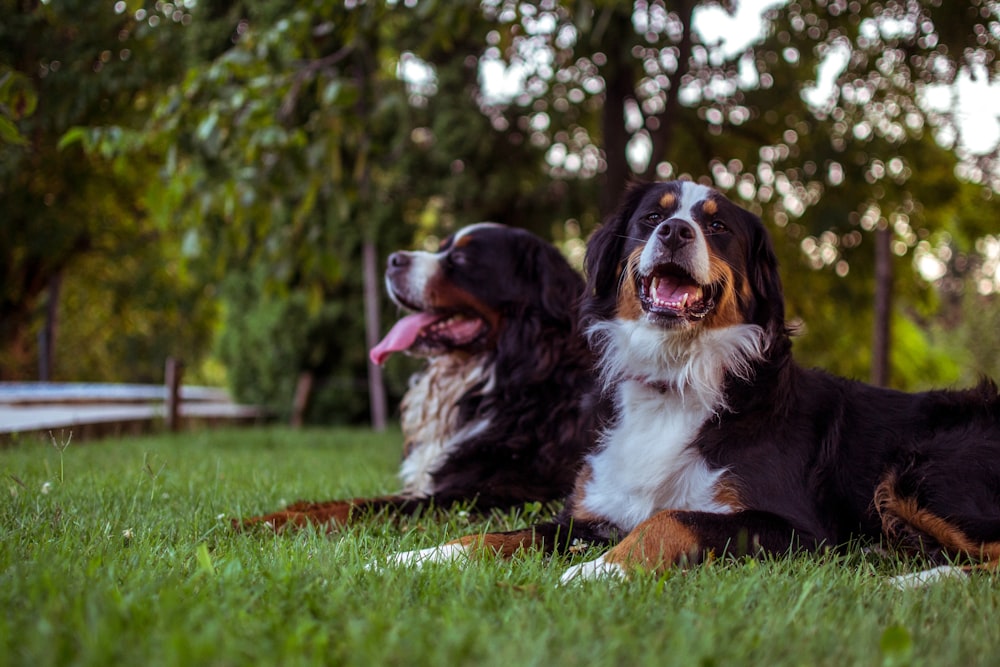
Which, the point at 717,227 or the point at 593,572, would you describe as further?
the point at 717,227

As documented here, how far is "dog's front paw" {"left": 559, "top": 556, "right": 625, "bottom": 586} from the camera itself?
97.5 inches

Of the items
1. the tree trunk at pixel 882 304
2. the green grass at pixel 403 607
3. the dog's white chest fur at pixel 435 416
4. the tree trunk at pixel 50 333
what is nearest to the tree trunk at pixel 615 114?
the tree trunk at pixel 882 304

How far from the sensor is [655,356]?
3.28 meters

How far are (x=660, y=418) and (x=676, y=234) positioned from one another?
27.3 inches

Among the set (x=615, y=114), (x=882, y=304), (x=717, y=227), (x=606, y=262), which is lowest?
→ (x=882, y=304)

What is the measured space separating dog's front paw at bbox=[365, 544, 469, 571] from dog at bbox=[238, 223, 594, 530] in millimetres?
1148

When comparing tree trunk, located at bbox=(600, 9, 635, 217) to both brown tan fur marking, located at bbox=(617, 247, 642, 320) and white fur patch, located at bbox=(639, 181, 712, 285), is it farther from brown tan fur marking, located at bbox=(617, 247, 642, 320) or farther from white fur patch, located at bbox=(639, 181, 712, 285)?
white fur patch, located at bbox=(639, 181, 712, 285)

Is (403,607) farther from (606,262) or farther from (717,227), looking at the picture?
(717,227)

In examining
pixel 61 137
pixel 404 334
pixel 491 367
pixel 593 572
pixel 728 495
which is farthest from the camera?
pixel 61 137

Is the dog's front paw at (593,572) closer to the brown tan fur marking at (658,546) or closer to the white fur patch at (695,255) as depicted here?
the brown tan fur marking at (658,546)

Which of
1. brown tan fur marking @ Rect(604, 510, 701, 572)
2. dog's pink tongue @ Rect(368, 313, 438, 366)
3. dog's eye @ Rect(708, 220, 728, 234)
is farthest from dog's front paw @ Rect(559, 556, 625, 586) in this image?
dog's pink tongue @ Rect(368, 313, 438, 366)

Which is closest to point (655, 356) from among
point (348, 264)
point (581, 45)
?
point (581, 45)

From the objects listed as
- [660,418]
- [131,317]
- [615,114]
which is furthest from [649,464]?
[131,317]

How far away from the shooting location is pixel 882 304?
8.86 m
